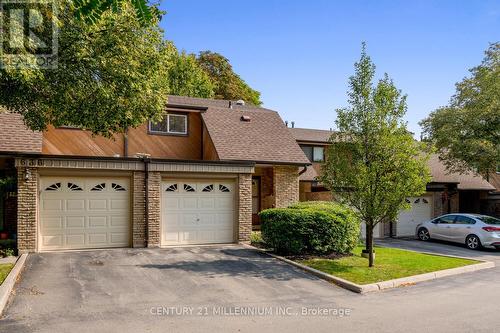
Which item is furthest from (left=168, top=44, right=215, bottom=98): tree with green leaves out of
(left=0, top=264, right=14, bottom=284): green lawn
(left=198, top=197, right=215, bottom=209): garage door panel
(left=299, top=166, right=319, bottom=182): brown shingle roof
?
(left=0, top=264, right=14, bottom=284): green lawn

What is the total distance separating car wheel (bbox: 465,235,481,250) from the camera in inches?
784

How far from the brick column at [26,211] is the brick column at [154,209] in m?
3.67

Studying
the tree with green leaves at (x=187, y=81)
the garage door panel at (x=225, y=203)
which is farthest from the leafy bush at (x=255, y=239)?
the tree with green leaves at (x=187, y=81)

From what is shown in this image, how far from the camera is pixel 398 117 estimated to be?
1304cm

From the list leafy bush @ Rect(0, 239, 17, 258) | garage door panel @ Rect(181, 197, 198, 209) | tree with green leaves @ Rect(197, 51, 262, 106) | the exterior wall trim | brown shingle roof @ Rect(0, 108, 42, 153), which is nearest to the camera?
leafy bush @ Rect(0, 239, 17, 258)

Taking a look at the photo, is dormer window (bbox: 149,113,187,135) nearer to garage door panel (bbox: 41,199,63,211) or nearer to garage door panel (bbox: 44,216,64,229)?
garage door panel (bbox: 41,199,63,211)

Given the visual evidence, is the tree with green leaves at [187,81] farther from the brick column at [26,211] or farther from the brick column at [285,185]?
the brick column at [26,211]

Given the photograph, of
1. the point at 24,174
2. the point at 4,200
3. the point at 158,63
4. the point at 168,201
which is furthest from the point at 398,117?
the point at 4,200

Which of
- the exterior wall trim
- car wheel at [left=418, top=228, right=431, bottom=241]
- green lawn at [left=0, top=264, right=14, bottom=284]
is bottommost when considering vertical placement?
car wheel at [left=418, top=228, right=431, bottom=241]

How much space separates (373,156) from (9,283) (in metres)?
10.1

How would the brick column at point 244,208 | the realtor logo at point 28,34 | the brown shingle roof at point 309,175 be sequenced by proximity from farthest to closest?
1. the brown shingle roof at point 309,175
2. the brick column at point 244,208
3. the realtor logo at point 28,34

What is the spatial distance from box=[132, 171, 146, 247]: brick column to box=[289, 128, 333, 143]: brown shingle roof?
41.5 feet

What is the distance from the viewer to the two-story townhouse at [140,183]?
14.4m

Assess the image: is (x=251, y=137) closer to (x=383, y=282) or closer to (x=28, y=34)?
(x=383, y=282)
